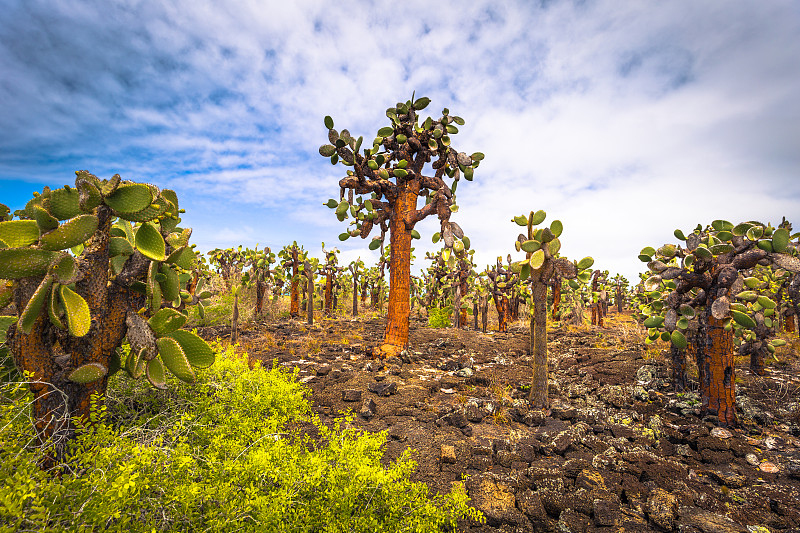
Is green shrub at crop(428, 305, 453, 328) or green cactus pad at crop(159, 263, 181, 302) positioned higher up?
green cactus pad at crop(159, 263, 181, 302)

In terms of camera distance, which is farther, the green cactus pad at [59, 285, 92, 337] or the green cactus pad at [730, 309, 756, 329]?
the green cactus pad at [730, 309, 756, 329]

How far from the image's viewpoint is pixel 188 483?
7.09ft

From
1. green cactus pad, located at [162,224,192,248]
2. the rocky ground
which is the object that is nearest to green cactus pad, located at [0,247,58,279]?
green cactus pad, located at [162,224,192,248]

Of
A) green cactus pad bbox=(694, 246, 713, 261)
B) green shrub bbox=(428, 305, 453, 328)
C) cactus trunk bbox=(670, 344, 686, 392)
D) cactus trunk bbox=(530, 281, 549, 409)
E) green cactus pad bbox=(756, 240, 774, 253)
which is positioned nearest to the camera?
green cactus pad bbox=(756, 240, 774, 253)

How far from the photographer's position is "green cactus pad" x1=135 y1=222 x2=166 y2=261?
263 cm

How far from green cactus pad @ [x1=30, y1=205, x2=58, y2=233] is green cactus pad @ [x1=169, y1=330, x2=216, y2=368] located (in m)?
1.06

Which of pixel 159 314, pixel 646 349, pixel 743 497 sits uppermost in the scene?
pixel 159 314

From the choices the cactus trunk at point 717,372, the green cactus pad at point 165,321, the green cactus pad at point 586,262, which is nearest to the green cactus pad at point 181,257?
the green cactus pad at point 165,321

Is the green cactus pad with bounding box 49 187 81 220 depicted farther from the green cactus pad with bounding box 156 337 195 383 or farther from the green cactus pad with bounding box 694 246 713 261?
the green cactus pad with bounding box 694 246 713 261

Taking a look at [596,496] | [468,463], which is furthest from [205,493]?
[596,496]

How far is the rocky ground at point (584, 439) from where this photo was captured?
122 inches

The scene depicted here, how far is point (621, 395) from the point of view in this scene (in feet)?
19.1

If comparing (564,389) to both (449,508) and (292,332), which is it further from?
(292,332)

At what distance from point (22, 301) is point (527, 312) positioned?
21187 millimetres
